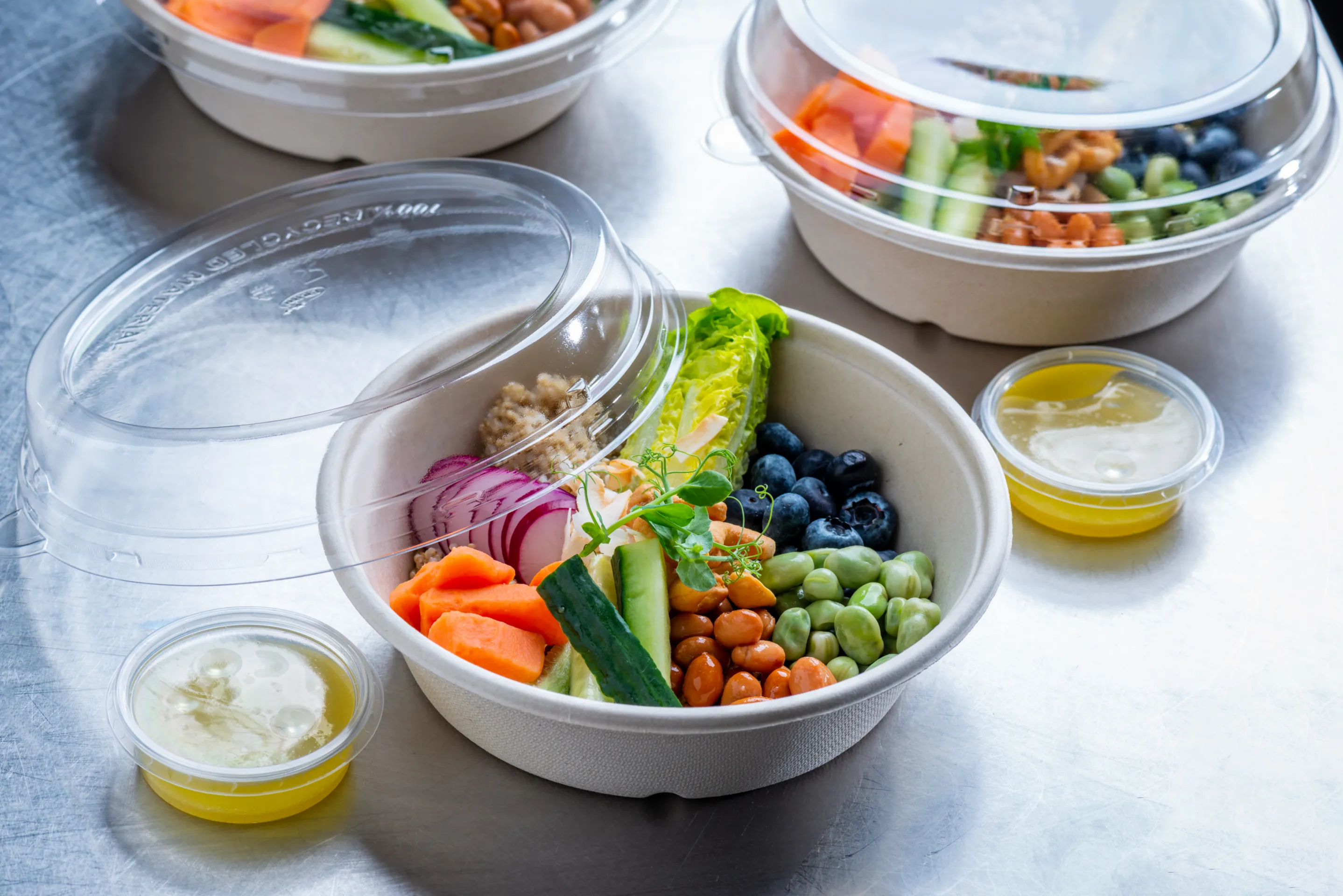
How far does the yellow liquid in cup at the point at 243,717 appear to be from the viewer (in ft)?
3.50

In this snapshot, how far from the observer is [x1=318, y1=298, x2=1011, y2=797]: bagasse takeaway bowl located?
981 millimetres

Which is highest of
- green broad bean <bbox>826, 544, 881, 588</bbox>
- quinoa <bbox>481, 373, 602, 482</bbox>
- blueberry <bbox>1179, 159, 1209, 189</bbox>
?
blueberry <bbox>1179, 159, 1209, 189</bbox>

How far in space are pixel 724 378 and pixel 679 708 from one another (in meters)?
0.41

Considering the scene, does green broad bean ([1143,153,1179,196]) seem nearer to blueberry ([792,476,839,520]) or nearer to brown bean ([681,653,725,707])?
blueberry ([792,476,839,520])

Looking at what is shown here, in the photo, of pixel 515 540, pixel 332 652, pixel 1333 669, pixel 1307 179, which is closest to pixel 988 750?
pixel 1333 669

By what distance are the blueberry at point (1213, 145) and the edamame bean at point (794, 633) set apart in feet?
2.28

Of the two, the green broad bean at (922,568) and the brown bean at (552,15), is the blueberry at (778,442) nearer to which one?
the green broad bean at (922,568)

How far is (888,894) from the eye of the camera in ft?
3.55

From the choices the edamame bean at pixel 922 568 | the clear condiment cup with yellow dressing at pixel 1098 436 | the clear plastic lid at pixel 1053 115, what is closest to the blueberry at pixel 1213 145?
the clear plastic lid at pixel 1053 115

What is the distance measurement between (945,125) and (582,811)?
32.1 inches

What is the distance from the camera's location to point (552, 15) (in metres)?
1.69

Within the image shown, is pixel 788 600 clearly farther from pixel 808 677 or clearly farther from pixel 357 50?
pixel 357 50

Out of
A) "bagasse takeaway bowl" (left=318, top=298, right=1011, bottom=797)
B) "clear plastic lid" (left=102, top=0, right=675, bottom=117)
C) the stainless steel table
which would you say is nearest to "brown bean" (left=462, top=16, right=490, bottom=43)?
"clear plastic lid" (left=102, top=0, right=675, bottom=117)

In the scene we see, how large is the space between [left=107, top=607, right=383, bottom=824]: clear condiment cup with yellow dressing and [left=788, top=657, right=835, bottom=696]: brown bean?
0.35 m
